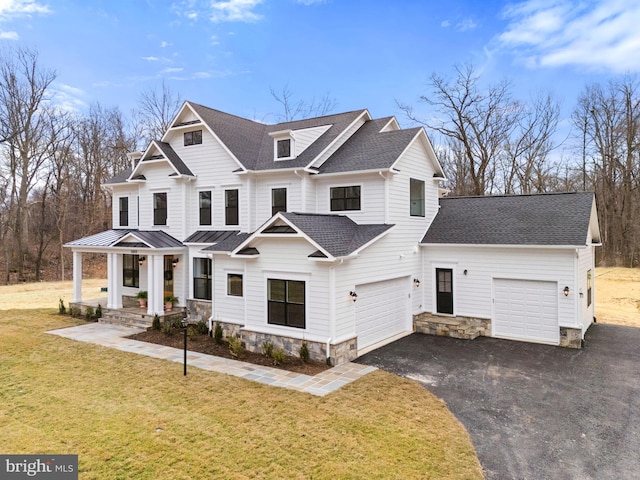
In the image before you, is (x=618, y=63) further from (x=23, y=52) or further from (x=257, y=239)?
(x=23, y=52)

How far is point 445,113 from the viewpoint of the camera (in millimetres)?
29812

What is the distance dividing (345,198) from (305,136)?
329 centimetres

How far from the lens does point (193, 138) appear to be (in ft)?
54.4

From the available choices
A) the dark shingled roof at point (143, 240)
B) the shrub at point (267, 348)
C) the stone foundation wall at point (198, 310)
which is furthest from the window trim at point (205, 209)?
the shrub at point (267, 348)

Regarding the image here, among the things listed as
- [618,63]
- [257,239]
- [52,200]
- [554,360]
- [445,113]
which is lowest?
[554,360]

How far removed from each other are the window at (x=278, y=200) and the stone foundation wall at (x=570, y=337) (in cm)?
1017

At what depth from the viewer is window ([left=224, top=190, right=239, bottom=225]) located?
51.2 feet

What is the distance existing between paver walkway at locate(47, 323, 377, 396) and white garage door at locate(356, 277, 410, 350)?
5.49ft

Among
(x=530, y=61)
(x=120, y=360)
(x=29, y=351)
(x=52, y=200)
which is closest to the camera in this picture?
(x=120, y=360)

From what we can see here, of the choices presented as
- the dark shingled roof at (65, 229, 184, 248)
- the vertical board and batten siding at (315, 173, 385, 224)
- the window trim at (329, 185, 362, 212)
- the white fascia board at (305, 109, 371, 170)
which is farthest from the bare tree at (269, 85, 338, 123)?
the window trim at (329, 185, 362, 212)

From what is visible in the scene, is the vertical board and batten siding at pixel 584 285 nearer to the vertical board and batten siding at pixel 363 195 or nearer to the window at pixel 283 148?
the vertical board and batten siding at pixel 363 195

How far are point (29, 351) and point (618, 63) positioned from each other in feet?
132

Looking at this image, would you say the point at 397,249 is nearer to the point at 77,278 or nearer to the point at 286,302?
the point at 286,302

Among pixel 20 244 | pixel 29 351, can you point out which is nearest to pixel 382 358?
pixel 29 351
